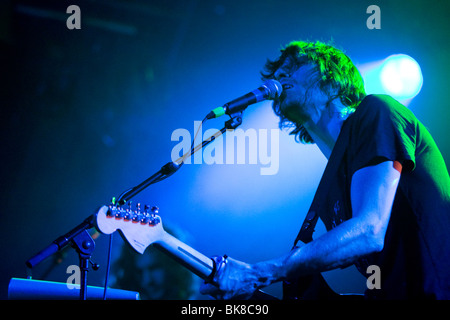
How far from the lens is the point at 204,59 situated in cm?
268

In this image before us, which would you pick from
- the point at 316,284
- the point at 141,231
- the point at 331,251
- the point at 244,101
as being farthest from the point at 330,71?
the point at 141,231

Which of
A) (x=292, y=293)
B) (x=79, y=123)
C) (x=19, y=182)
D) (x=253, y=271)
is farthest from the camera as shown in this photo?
(x=79, y=123)

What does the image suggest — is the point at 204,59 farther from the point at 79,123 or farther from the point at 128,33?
the point at 79,123

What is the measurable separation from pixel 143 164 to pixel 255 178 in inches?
31.9

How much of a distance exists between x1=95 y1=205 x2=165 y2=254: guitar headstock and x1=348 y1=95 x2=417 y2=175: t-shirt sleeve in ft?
2.49

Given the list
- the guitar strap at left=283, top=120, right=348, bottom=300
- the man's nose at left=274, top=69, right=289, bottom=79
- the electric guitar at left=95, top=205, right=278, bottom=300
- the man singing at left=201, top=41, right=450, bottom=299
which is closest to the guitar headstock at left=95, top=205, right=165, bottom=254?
the electric guitar at left=95, top=205, right=278, bottom=300

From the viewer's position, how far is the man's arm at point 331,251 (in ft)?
3.49

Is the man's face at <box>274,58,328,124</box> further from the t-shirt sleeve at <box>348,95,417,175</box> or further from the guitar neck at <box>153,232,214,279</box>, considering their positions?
the guitar neck at <box>153,232,214,279</box>

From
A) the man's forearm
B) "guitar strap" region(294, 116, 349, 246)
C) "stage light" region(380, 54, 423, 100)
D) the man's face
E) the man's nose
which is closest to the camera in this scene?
the man's forearm

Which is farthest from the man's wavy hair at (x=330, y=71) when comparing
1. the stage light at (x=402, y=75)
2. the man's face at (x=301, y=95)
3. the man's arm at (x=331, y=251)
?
the man's arm at (x=331, y=251)

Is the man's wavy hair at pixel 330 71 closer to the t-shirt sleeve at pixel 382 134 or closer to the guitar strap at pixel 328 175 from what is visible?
the guitar strap at pixel 328 175

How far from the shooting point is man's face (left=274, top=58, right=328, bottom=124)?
1.99 meters

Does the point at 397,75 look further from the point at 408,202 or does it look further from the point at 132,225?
the point at 132,225
